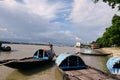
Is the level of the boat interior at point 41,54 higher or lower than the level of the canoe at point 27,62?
higher

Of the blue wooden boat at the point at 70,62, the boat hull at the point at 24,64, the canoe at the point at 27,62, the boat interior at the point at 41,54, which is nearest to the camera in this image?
the boat hull at the point at 24,64

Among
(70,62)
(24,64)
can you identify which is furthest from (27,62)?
(70,62)

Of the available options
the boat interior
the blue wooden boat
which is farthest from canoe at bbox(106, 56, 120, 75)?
the boat interior

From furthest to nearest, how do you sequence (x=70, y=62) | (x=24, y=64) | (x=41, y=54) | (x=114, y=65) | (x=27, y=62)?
(x=41, y=54) < (x=70, y=62) < (x=27, y=62) < (x=24, y=64) < (x=114, y=65)

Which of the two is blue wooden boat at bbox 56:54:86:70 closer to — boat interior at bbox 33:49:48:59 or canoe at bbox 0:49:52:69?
canoe at bbox 0:49:52:69

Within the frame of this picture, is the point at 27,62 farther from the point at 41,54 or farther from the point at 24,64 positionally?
the point at 41,54

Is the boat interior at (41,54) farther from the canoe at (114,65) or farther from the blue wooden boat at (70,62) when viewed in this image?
the canoe at (114,65)

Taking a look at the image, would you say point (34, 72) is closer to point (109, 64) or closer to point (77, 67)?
point (77, 67)

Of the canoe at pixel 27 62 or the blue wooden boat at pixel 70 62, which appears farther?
the blue wooden boat at pixel 70 62

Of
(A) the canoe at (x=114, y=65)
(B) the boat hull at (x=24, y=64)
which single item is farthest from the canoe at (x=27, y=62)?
(A) the canoe at (x=114, y=65)

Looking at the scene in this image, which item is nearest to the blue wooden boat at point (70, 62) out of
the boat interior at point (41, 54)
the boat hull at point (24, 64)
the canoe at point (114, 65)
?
the canoe at point (114, 65)

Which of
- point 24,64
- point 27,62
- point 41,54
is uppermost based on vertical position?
point 41,54

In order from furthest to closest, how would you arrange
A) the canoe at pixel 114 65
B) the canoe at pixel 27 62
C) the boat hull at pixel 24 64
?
the canoe at pixel 114 65 → the canoe at pixel 27 62 → the boat hull at pixel 24 64

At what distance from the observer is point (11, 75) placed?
64.2 feet
